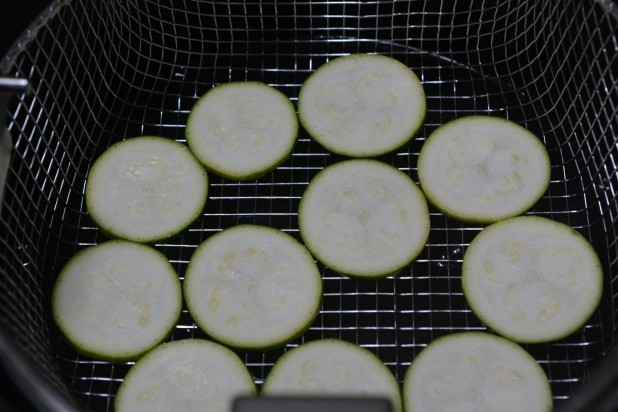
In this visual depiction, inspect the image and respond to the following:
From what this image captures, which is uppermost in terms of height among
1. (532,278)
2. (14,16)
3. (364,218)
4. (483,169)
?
(14,16)

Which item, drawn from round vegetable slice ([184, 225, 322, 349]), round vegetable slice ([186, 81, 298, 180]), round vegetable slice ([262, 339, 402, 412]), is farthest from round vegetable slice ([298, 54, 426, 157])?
round vegetable slice ([262, 339, 402, 412])

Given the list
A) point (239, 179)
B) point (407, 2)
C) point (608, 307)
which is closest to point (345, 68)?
point (407, 2)

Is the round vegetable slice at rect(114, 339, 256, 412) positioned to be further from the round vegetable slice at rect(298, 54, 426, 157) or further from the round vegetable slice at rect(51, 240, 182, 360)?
the round vegetable slice at rect(298, 54, 426, 157)

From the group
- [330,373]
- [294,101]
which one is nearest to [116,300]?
[330,373]

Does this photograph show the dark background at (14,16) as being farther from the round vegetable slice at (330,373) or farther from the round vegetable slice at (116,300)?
the round vegetable slice at (330,373)

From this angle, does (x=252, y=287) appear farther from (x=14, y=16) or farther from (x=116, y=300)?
(x=14, y=16)

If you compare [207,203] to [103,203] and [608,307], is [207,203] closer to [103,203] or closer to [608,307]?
[103,203]
